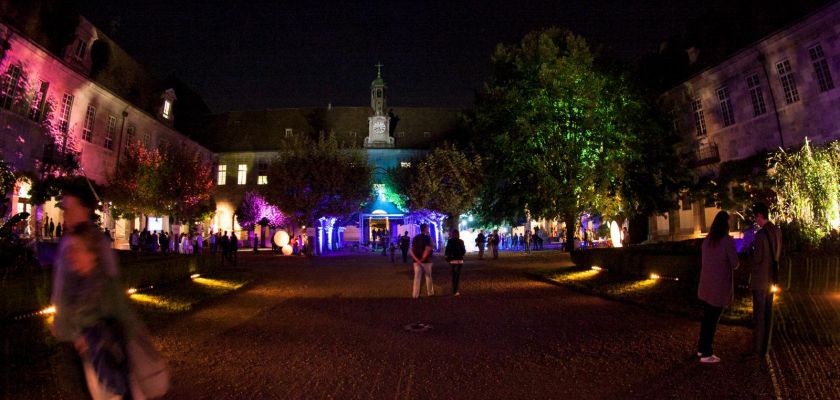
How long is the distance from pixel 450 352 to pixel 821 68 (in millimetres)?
26412

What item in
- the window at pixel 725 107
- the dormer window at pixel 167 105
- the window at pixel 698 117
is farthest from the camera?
the dormer window at pixel 167 105

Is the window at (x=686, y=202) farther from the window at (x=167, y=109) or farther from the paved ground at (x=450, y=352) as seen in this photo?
the window at (x=167, y=109)

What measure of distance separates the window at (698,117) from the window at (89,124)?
120ft

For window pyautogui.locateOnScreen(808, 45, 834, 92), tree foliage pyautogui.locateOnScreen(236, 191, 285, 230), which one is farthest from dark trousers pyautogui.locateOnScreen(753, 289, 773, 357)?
tree foliage pyautogui.locateOnScreen(236, 191, 285, 230)

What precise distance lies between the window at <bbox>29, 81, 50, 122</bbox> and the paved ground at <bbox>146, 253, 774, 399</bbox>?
19978 millimetres

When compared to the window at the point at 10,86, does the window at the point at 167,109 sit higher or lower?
higher

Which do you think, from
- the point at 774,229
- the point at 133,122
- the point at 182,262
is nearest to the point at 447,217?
the point at 133,122

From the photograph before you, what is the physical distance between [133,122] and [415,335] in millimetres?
35814

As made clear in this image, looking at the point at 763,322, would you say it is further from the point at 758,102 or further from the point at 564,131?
the point at 758,102

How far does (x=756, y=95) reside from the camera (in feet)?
95.9

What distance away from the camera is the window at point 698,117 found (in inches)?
1315

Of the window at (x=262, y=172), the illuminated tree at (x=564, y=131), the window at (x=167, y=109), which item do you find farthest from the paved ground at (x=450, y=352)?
the window at (x=262, y=172)

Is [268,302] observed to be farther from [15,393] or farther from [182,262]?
[15,393]

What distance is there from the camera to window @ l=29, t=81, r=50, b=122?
26.2 metres
